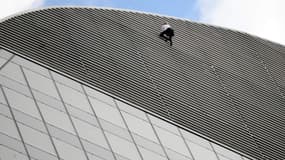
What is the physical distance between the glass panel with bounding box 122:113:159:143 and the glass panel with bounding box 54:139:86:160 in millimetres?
3289

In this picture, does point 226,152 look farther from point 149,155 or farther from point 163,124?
point 149,155

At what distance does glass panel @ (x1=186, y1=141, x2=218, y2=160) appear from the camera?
1129 inches

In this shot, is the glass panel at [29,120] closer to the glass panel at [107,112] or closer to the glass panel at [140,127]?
the glass panel at [107,112]

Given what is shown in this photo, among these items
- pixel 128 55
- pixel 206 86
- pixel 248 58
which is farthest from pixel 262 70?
pixel 128 55

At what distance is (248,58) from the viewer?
36875 millimetres

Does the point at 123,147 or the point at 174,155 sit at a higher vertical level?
the point at 123,147

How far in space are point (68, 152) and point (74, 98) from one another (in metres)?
3.56

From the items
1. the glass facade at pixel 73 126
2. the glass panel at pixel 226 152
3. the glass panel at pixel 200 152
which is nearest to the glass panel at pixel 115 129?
the glass facade at pixel 73 126

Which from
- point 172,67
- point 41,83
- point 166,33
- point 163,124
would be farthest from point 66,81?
point 166,33

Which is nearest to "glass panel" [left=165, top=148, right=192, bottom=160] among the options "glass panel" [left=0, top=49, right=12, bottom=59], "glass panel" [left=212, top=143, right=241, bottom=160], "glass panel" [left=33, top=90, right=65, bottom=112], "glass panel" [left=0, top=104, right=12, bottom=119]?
"glass panel" [left=212, top=143, right=241, bottom=160]

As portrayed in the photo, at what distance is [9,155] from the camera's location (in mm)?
23609

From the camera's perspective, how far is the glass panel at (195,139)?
2938 centimetres

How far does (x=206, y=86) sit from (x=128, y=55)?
138 inches

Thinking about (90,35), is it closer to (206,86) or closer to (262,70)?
(206,86)
